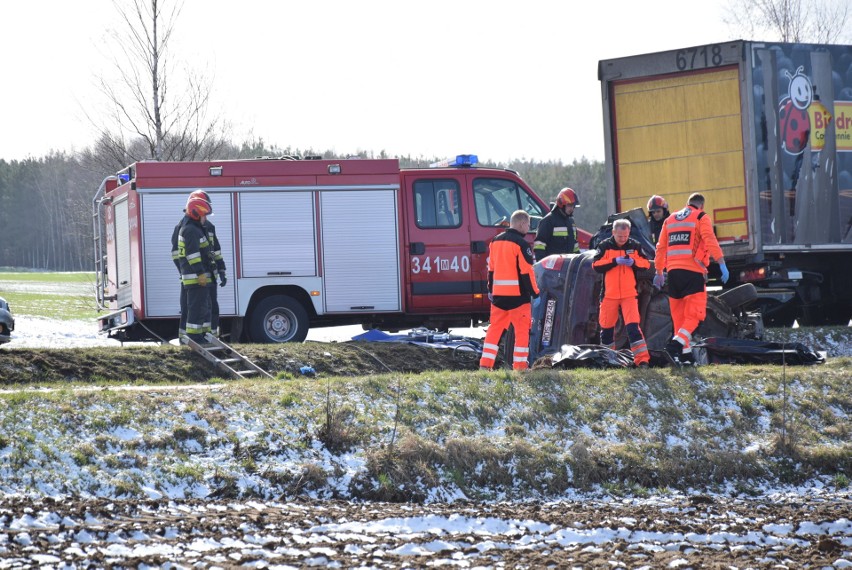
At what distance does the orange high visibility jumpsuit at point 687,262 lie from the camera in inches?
439

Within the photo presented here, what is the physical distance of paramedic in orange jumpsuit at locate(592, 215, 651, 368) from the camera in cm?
1089

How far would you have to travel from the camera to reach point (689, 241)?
37.0ft

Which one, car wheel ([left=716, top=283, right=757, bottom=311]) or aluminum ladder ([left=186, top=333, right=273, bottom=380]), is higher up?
car wheel ([left=716, top=283, right=757, bottom=311])

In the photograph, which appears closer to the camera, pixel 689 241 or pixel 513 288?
pixel 513 288

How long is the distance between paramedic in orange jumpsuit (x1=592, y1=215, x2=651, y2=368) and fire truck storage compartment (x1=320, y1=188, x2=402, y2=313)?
4052mm

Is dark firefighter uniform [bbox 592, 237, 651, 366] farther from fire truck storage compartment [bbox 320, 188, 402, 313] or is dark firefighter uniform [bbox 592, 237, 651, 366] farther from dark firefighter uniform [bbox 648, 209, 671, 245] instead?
fire truck storage compartment [bbox 320, 188, 402, 313]

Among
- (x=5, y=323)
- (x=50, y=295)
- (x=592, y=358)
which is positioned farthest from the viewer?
(x=50, y=295)

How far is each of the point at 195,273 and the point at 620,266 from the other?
4807 millimetres

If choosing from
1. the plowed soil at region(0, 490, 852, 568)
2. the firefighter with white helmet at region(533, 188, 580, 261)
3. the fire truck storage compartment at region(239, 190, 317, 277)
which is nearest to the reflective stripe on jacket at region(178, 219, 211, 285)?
the fire truck storage compartment at region(239, 190, 317, 277)

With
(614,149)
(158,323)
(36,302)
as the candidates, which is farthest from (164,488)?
(36,302)

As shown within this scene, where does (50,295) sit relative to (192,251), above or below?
below

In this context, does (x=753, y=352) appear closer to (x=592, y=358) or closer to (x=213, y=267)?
(x=592, y=358)

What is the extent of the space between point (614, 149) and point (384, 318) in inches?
156

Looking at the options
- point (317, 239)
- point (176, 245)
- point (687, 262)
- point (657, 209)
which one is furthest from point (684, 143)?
point (176, 245)
